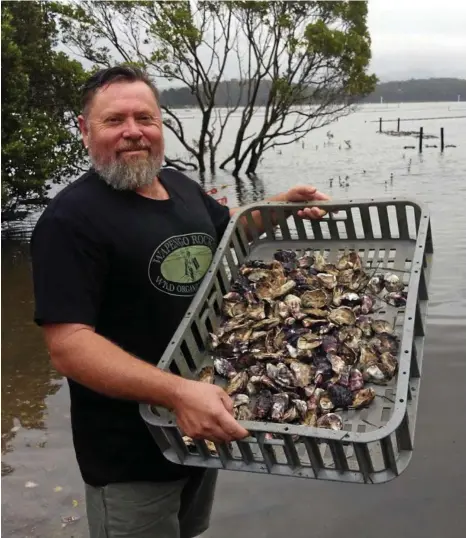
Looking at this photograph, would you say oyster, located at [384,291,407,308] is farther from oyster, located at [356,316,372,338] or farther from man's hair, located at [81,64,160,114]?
man's hair, located at [81,64,160,114]

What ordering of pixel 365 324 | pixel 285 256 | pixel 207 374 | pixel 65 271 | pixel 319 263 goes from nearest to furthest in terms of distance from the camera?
pixel 65 271, pixel 207 374, pixel 365 324, pixel 319 263, pixel 285 256

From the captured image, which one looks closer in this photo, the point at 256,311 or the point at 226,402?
the point at 226,402

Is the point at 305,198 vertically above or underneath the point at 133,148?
underneath

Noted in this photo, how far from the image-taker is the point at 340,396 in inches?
89.0

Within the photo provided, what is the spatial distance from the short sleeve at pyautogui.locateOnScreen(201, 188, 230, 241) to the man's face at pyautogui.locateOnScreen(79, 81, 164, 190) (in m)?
0.64

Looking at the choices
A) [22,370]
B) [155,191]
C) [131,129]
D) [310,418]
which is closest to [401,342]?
[310,418]

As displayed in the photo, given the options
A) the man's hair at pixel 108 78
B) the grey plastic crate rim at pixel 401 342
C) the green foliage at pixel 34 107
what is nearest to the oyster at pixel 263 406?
the grey plastic crate rim at pixel 401 342

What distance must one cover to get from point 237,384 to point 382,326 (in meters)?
0.70

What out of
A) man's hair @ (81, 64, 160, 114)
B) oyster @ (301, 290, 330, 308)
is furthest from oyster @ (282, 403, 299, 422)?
man's hair @ (81, 64, 160, 114)

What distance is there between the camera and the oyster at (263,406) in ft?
7.53

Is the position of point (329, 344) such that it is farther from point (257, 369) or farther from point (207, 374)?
point (207, 374)

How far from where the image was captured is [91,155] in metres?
2.41

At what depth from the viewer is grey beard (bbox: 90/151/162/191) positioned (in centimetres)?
233

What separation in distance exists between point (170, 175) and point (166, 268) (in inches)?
22.0
